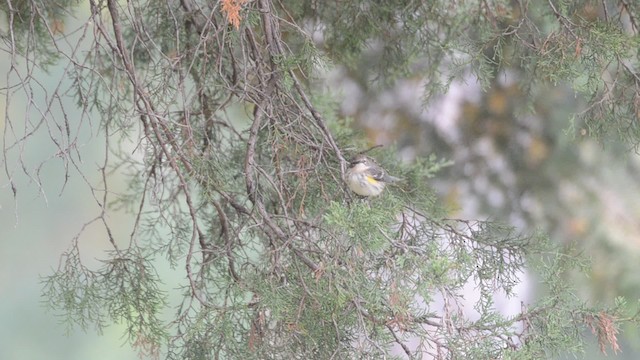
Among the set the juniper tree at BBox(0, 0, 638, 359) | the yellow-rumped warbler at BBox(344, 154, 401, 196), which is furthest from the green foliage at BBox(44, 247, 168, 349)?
the yellow-rumped warbler at BBox(344, 154, 401, 196)

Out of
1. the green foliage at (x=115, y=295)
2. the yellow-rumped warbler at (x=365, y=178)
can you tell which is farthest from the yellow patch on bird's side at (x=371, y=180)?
the green foliage at (x=115, y=295)

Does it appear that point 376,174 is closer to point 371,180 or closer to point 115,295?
point 371,180

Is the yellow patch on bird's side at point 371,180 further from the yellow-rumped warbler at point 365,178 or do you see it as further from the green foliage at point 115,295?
the green foliage at point 115,295

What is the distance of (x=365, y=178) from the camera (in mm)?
2164

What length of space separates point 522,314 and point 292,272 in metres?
0.50

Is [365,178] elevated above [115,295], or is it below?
above

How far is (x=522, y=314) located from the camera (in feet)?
6.85

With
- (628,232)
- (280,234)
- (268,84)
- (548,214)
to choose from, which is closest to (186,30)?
(268,84)

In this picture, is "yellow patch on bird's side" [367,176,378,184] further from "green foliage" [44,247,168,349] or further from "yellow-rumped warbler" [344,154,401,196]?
"green foliage" [44,247,168,349]

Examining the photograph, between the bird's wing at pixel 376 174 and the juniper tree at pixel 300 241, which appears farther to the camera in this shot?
the bird's wing at pixel 376 174

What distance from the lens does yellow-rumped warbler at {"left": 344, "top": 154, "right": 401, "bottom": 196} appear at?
2143 millimetres

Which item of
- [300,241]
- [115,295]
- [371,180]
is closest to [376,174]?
[371,180]

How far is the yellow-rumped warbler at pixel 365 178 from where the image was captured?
7.03 feet

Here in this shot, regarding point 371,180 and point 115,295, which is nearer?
point 371,180
